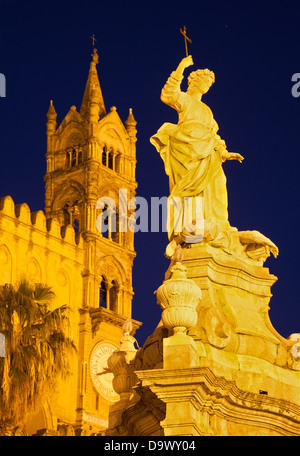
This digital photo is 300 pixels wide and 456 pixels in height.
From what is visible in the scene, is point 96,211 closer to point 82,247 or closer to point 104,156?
point 82,247

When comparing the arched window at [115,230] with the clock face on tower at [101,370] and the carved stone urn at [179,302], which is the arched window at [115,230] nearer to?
the clock face on tower at [101,370]

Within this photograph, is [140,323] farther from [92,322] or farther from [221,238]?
[221,238]

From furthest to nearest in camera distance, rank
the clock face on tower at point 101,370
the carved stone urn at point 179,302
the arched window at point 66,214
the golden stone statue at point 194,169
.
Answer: the arched window at point 66,214 → the clock face on tower at point 101,370 → the golden stone statue at point 194,169 → the carved stone urn at point 179,302

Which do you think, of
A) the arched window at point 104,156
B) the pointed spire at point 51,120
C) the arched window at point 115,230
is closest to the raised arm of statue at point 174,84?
the arched window at point 115,230

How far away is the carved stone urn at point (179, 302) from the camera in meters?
16.1

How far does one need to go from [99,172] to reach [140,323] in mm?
9994

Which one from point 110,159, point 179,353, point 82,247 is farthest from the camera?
point 110,159

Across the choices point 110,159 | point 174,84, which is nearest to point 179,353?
point 174,84

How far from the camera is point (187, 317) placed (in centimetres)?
1611

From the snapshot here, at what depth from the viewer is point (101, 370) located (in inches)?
2398

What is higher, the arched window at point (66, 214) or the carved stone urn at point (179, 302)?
the arched window at point (66, 214)

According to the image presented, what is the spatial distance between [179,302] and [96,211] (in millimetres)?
48988

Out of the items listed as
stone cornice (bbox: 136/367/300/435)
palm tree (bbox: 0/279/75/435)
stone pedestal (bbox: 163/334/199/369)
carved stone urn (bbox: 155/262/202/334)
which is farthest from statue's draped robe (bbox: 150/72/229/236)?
palm tree (bbox: 0/279/75/435)
